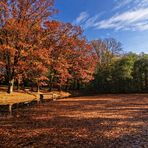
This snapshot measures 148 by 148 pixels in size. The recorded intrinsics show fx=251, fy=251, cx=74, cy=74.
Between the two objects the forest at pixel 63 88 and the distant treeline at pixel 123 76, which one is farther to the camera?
the distant treeline at pixel 123 76

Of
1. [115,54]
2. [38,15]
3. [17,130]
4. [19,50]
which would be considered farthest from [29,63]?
[115,54]

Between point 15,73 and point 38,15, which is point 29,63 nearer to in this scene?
point 15,73

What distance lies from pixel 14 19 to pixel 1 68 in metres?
6.12

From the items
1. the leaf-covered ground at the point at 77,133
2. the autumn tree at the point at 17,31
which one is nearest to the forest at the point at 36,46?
the autumn tree at the point at 17,31

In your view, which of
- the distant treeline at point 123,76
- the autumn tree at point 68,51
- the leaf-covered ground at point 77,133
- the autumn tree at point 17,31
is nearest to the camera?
the leaf-covered ground at point 77,133

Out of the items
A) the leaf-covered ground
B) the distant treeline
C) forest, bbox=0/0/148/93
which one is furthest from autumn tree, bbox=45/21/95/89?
the leaf-covered ground

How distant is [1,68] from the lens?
29359 millimetres

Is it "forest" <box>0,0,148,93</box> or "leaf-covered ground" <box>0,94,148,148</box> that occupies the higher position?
"forest" <box>0,0,148,93</box>

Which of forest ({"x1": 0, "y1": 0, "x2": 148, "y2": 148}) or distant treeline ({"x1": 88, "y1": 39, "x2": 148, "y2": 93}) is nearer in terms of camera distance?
forest ({"x1": 0, "y1": 0, "x2": 148, "y2": 148})

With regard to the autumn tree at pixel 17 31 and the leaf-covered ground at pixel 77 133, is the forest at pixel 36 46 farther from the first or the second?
the leaf-covered ground at pixel 77 133

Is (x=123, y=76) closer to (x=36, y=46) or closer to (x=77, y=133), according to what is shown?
(x=36, y=46)

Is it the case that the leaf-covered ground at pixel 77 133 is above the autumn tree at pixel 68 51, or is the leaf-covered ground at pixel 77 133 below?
below

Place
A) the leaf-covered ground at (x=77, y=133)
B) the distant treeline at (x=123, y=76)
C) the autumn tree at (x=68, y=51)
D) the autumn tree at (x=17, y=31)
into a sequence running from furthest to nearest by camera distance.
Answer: the distant treeline at (x=123, y=76) < the autumn tree at (x=68, y=51) < the autumn tree at (x=17, y=31) < the leaf-covered ground at (x=77, y=133)

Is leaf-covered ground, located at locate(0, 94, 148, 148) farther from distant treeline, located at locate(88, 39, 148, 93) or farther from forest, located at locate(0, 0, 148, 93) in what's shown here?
distant treeline, located at locate(88, 39, 148, 93)
